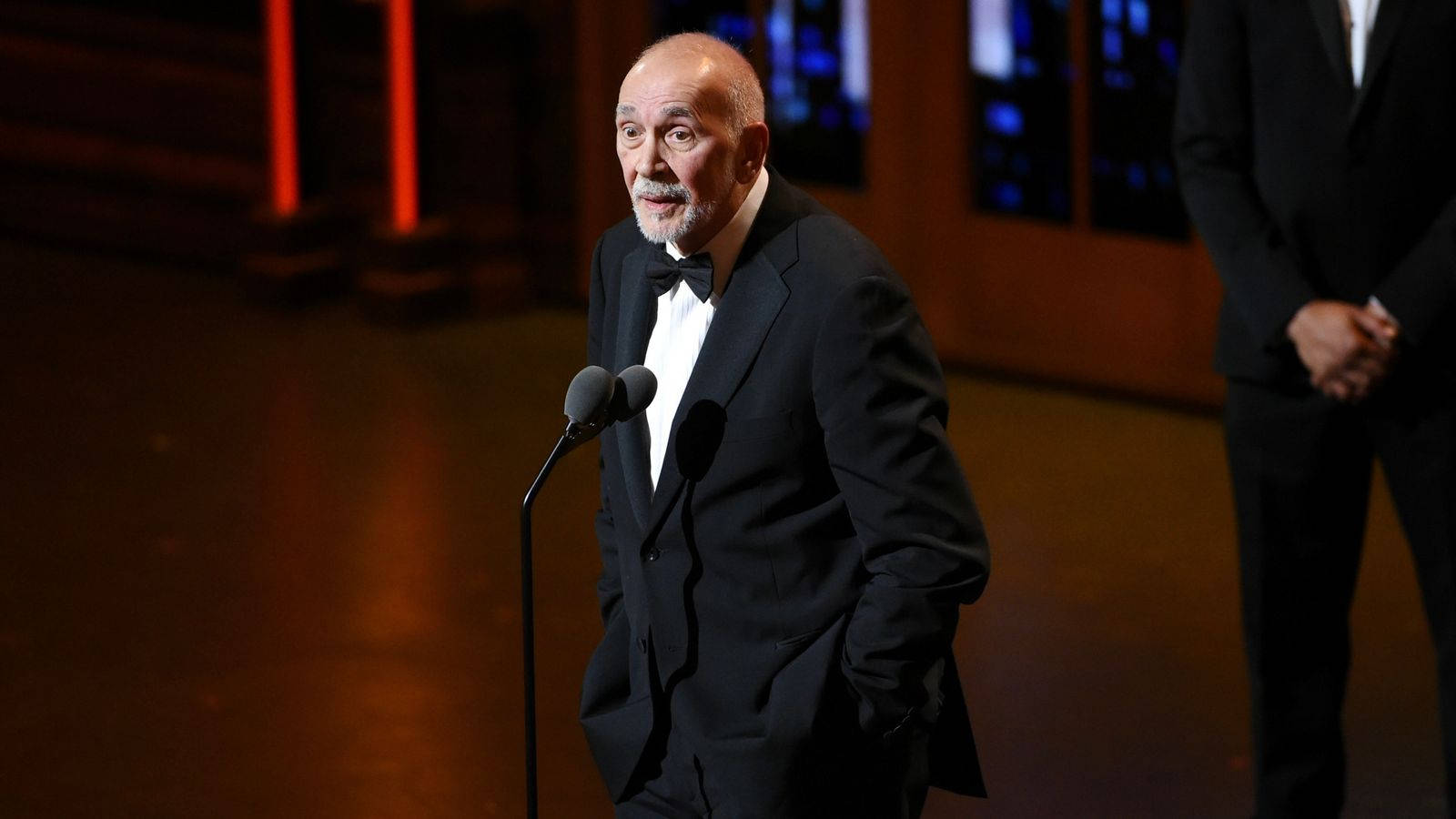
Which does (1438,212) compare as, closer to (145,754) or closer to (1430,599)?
(1430,599)

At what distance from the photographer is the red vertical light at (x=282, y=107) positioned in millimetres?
7160

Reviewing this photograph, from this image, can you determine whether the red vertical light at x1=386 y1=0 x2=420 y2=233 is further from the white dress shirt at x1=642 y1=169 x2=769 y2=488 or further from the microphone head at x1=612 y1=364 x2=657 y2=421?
the microphone head at x1=612 y1=364 x2=657 y2=421

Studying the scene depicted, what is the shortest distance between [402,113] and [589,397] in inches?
196

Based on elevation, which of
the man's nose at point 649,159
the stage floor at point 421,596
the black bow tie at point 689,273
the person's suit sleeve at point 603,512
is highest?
the man's nose at point 649,159

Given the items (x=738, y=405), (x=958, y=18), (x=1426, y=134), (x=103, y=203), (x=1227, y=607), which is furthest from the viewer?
(x=103, y=203)

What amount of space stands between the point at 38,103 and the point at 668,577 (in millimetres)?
6433

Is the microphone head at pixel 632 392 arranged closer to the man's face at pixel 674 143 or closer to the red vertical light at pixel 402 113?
the man's face at pixel 674 143

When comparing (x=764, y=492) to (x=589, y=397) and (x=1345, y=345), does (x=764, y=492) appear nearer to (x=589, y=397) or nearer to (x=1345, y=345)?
(x=589, y=397)

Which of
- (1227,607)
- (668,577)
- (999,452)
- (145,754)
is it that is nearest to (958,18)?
(999,452)

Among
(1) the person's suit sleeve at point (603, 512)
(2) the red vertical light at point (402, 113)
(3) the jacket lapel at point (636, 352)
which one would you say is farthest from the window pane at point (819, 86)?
(3) the jacket lapel at point (636, 352)

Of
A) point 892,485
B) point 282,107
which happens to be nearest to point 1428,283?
point 892,485

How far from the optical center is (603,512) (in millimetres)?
2631

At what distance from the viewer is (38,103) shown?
8164 mm

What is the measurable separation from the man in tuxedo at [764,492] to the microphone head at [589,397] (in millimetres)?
146
